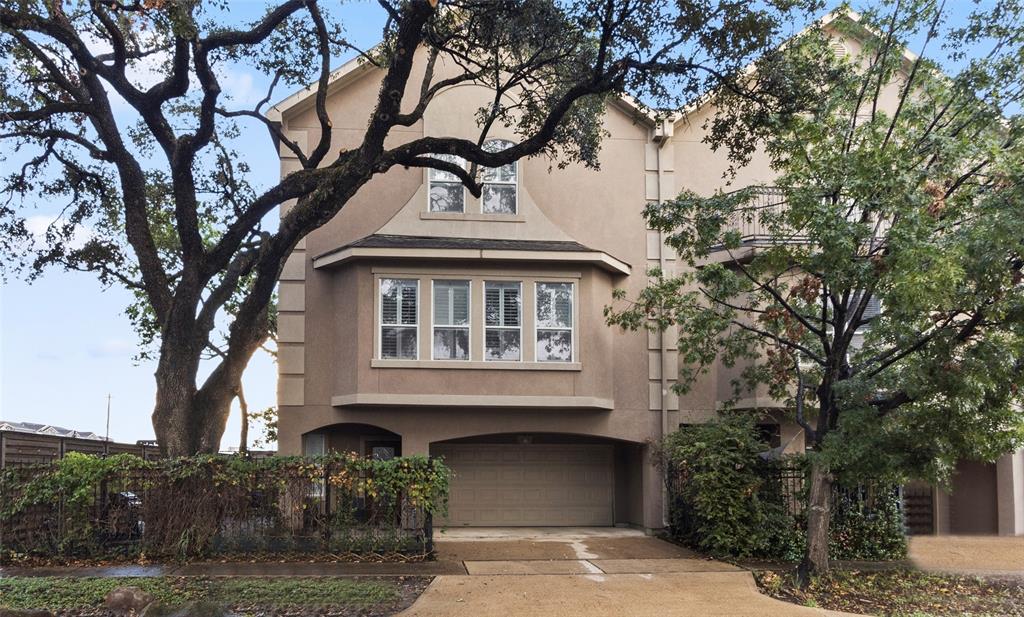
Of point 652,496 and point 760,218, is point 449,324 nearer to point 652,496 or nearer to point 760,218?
point 652,496

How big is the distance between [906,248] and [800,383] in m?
3.93

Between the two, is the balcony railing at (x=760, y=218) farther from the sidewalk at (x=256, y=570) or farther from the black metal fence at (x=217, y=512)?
the sidewalk at (x=256, y=570)

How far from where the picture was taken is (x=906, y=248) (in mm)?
10602

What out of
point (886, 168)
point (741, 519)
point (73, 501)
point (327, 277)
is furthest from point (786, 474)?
point (73, 501)

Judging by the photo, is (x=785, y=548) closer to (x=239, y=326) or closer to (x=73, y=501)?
(x=239, y=326)

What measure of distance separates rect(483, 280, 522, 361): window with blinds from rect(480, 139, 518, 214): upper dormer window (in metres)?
1.61

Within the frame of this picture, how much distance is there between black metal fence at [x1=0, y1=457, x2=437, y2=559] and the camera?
13492 millimetres

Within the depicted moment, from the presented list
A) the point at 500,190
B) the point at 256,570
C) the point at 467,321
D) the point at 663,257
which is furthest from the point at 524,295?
the point at 256,570

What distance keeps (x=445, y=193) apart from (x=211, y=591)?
9.01m

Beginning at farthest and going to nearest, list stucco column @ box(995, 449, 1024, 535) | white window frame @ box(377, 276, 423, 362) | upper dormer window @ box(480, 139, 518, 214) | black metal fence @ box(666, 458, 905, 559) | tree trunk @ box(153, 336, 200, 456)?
stucco column @ box(995, 449, 1024, 535)
upper dormer window @ box(480, 139, 518, 214)
white window frame @ box(377, 276, 423, 362)
black metal fence @ box(666, 458, 905, 559)
tree trunk @ box(153, 336, 200, 456)

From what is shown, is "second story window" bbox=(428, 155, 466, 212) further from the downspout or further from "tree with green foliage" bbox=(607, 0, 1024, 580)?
"tree with green foliage" bbox=(607, 0, 1024, 580)

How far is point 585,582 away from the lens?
12.4 metres

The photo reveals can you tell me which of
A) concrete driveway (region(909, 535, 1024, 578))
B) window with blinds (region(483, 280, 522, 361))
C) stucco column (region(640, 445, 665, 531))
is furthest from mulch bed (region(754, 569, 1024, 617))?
window with blinds (region(483, 280, 522, 361))

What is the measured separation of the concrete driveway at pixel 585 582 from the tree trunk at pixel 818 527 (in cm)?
84
